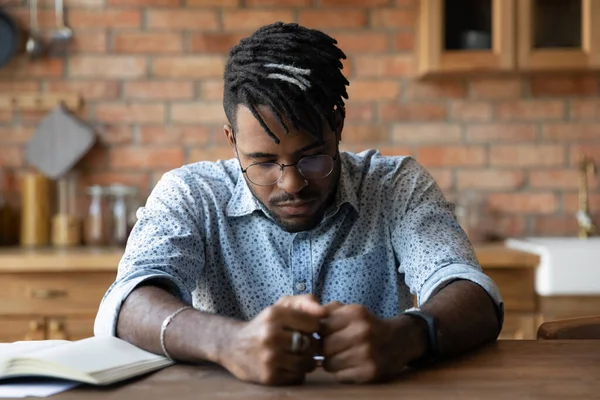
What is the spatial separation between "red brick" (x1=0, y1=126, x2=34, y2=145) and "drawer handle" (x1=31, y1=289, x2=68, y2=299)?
0.78 metres

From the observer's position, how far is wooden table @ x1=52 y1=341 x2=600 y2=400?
1038 mm

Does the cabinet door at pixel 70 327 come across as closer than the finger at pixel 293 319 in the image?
No

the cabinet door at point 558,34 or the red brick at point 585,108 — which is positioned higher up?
the cabinet door at point 558,34

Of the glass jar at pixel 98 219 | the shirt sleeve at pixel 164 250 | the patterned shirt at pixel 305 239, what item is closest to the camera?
the shirt sleeve at pixel 164 250

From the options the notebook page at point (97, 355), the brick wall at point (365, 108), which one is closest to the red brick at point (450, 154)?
the brick wall at point (365, 108)

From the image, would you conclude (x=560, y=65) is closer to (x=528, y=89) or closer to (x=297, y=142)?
(x=528, y=89)

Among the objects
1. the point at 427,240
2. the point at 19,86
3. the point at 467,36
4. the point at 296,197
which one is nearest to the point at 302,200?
the point at 296,197

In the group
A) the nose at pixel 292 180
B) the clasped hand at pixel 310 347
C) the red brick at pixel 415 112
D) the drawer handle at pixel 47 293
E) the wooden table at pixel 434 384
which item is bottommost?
the drawer handle at pixel 47 293

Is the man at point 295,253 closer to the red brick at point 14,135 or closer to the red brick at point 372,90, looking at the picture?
the red brick at point 372,90

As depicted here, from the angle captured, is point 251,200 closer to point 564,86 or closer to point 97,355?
point 97,355

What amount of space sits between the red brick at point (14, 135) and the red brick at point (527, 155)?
1.85 metres

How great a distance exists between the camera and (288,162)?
4.98 feet

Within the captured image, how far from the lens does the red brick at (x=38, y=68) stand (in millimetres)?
3221

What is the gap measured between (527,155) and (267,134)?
198 cm
